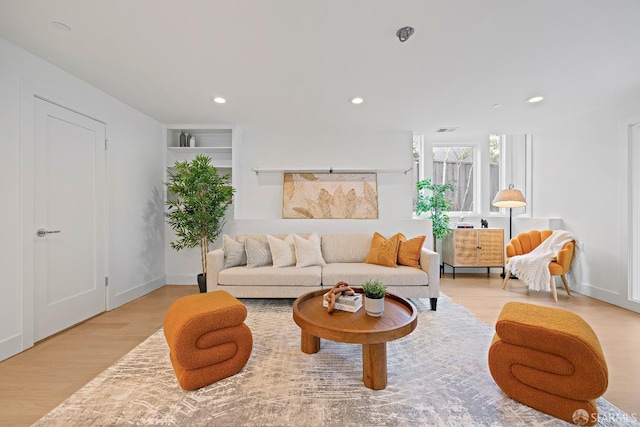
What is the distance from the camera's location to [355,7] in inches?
69.8

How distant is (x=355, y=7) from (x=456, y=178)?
4172 millimetres

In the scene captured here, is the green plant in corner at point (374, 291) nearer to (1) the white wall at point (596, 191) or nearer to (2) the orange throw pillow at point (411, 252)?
(2) the orange throw pillow at point (411, 252)

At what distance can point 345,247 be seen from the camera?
3820 millimetres

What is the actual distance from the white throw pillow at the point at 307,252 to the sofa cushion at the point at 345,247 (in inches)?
8.6

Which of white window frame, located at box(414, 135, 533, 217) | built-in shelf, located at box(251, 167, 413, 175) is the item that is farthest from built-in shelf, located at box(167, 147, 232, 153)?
white window frame, located at box(414, 135, 533, 217)

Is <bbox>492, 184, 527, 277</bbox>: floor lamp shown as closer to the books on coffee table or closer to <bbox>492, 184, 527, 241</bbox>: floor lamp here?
<bbox>492, 184, 527, 241</bbox>: floor lamp

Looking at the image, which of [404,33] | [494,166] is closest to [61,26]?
[404,33]

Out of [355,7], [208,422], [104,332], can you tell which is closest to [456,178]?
[355,7]

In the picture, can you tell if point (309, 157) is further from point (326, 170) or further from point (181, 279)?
point (181, 279)

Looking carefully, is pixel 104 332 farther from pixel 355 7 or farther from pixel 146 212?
pixel 355 7

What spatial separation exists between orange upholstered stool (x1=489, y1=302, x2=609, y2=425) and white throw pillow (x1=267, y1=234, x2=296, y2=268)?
227 cm

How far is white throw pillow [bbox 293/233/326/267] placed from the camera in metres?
3.41

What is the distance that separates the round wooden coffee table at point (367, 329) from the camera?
5.60 feet

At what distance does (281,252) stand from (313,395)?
1.91 m
